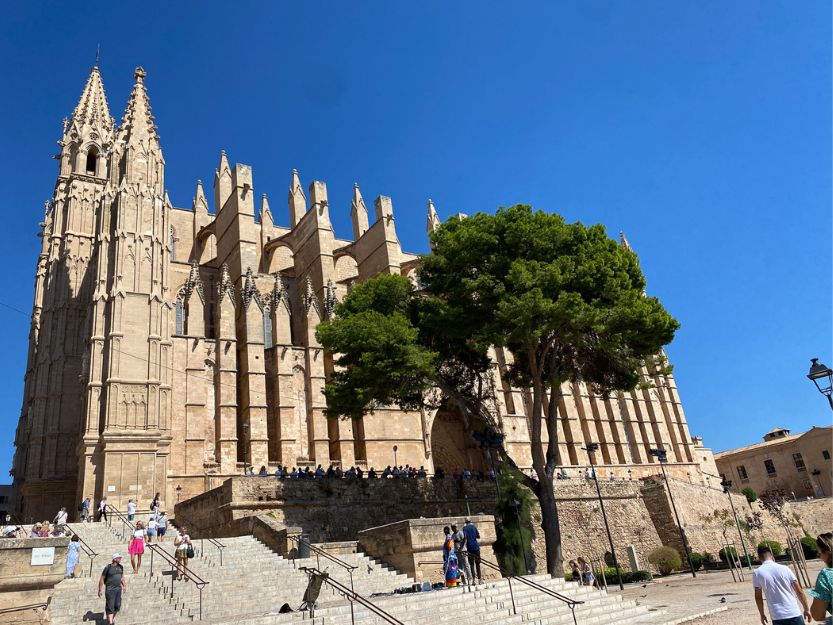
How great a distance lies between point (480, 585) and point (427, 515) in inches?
357

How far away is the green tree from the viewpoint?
16125mm

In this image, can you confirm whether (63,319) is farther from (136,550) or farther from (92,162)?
(136,550)

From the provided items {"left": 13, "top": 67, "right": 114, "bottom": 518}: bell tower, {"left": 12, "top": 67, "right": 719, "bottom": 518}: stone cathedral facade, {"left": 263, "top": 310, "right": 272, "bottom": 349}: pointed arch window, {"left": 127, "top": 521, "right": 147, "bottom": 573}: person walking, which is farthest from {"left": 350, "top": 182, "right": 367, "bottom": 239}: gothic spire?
{"left": 127, "top": 521, "right": 147, "bottom": 573}: person walking

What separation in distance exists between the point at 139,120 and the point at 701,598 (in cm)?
2770

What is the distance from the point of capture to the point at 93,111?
34.2 meters

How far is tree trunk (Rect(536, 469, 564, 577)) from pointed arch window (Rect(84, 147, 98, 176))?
1112 inches

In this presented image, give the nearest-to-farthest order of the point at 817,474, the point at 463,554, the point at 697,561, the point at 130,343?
the point at 463,554, the point at 697,561, the point at 130,343, the point at 817,474

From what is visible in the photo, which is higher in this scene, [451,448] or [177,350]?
[177,350]

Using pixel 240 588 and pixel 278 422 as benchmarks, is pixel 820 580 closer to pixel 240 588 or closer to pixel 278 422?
pixel 240 588

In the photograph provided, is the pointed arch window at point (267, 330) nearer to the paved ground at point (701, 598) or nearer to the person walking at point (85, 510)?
the person walking at point (85, 510)

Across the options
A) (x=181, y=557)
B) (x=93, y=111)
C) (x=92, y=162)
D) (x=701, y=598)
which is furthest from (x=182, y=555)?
(x=93, y=111)

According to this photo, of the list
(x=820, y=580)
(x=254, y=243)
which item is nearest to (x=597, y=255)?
(x=820, y=580)

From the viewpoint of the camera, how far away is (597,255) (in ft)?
55.9

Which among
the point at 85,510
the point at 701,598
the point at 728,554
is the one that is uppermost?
the point at 85,510
